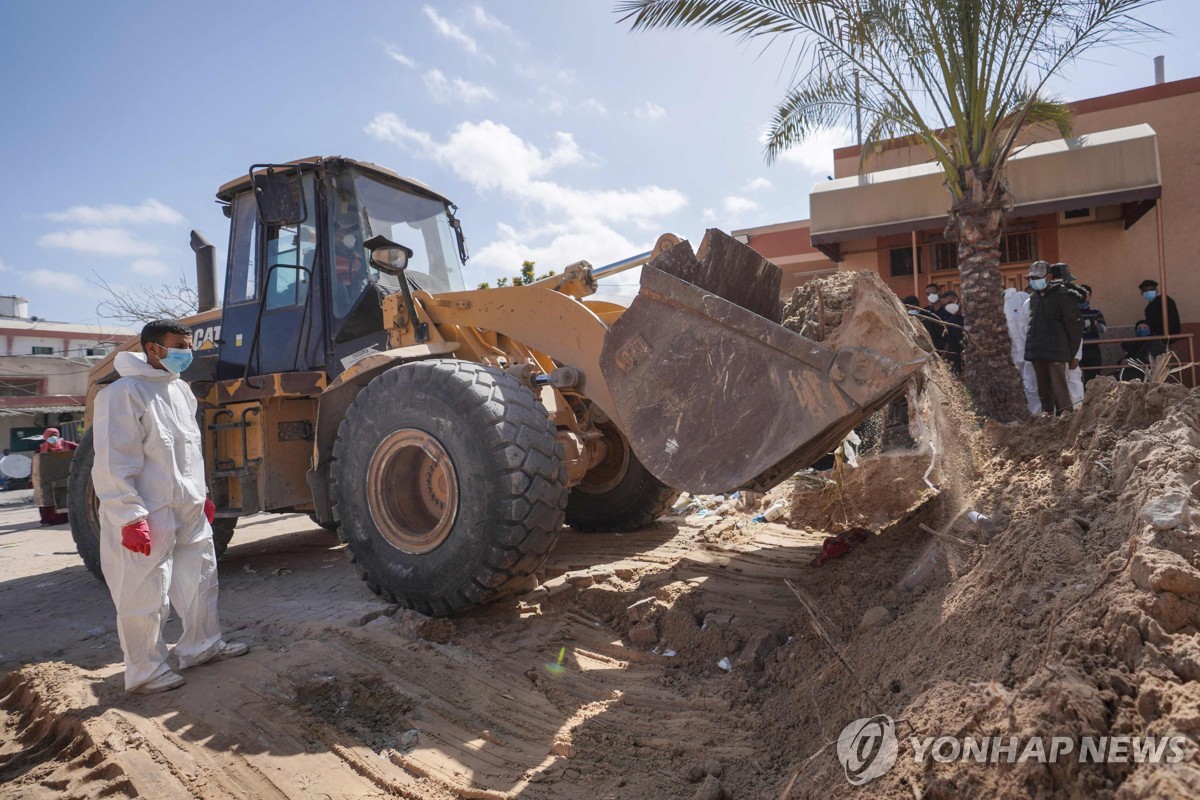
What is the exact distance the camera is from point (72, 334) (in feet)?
118

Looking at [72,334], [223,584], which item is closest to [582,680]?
[223,584]

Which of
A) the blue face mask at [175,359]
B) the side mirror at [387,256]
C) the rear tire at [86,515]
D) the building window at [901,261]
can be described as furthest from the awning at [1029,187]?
the blue face mask at [175,359]

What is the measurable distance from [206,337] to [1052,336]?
8313 millimetres

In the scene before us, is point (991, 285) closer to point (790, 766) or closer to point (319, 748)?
point (790, 766)

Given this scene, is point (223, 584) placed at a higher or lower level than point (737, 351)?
lower

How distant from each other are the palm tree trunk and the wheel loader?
4405 millimetres

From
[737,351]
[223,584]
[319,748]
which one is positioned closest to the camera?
[319,748]

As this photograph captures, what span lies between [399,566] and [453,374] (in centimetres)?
114

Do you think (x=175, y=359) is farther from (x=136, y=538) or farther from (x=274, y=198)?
(x=274, y=198)

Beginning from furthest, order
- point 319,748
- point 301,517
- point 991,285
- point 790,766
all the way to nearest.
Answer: point 301,517
point 991,285
point 319,748
point 790,766

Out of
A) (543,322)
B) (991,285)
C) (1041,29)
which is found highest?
(1041,29)

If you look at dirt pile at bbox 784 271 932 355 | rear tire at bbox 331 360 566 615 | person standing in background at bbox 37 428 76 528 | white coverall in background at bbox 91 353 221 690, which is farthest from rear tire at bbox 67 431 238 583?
person standing in background at bbox 37 428 76 528

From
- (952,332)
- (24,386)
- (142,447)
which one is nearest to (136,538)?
(142,447)

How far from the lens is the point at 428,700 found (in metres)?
3.41
